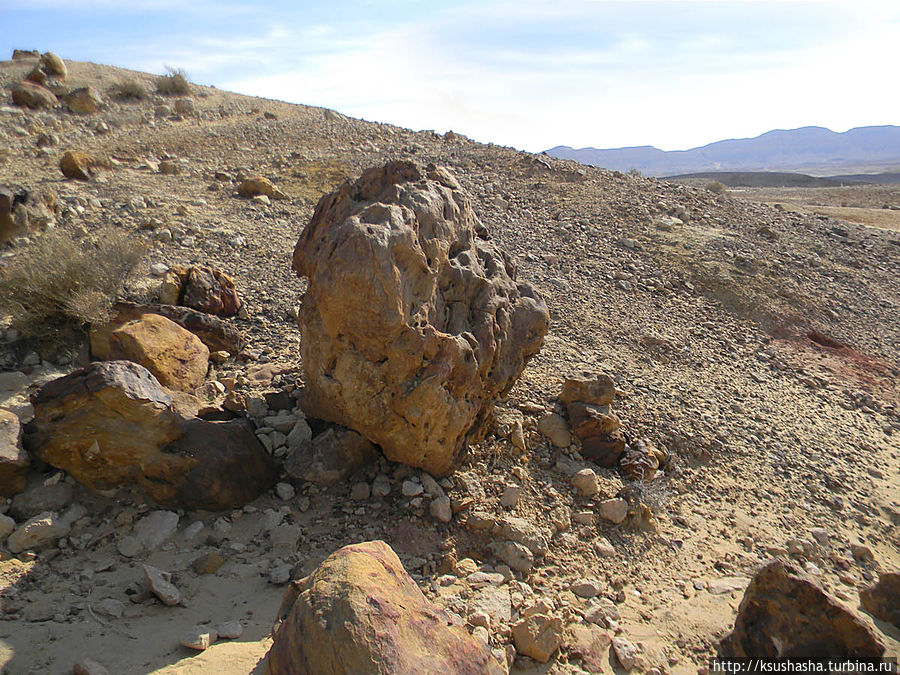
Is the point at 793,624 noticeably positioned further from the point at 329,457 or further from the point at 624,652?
the point at 329,457

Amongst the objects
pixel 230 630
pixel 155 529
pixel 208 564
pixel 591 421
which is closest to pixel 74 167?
pixel 155 529

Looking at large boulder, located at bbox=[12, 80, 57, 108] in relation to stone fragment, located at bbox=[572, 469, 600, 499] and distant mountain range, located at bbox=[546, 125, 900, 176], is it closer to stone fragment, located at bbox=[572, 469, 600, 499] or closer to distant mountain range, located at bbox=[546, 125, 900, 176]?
stone fragment, located at bbox=[572, 469, 600, 499]

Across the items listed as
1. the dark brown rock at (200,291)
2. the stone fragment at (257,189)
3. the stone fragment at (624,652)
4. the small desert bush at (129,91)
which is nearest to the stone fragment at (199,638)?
the stone fragment at (624,652)

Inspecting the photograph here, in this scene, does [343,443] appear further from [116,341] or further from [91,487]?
[116,341]

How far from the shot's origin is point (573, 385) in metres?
4.98

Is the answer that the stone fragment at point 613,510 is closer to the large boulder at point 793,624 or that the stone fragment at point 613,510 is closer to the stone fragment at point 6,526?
the large boulder at point 793,624

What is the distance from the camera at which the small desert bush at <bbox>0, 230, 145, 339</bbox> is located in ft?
15.8

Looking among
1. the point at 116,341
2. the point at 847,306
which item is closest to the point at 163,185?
the point at 116,341

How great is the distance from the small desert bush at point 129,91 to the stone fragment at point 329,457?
14.7 m

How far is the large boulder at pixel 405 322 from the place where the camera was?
141 inches

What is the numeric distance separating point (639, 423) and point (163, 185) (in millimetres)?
8034

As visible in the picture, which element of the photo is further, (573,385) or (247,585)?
(573,385)

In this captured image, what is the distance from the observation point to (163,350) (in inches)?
175

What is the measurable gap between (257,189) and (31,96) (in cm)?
726
